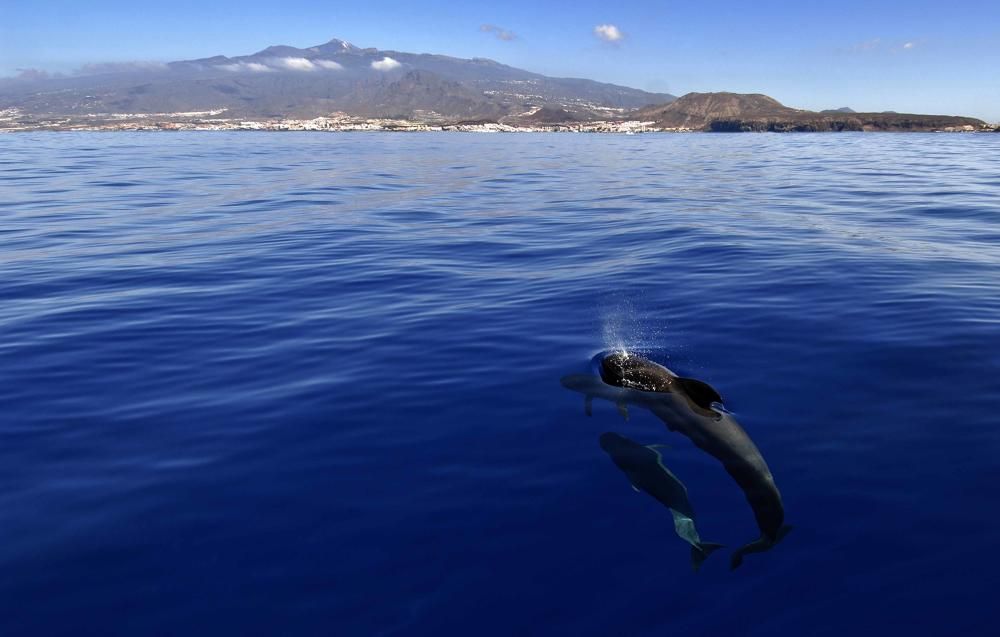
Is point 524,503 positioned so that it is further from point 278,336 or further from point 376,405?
point 278,336

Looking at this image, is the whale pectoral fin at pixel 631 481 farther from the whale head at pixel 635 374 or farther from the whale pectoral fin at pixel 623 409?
the whale head at pixel 635 374

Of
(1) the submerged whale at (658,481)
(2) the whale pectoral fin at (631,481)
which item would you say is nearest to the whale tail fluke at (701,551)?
(1) the submerged whale at (658,481)

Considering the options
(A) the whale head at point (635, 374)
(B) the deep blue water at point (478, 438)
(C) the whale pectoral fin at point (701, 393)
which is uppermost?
(C) the whale pectoral fin at point (701, 393)

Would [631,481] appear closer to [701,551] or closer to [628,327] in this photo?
[701,551]

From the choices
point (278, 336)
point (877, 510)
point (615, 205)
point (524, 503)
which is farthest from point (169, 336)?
point (615, 205)

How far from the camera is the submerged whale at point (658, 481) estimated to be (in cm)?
563

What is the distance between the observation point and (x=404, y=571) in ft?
17.6

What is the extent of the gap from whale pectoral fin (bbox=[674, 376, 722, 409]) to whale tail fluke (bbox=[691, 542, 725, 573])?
2.04 m

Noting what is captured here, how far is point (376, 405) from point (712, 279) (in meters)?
9.02

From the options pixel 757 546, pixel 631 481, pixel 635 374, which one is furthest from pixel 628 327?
pixel 757 546

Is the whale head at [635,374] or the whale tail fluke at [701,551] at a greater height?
the whale head at [635,374]

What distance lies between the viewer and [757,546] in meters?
5.62

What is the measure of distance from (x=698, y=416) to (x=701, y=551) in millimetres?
2118

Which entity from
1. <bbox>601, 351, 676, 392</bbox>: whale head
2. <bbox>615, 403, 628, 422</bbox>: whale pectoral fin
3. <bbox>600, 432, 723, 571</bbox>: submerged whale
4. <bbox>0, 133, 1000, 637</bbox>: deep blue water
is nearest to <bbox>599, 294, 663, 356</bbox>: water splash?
<bbox>0, 133, 1000, 637</bbox>: deep blue water
